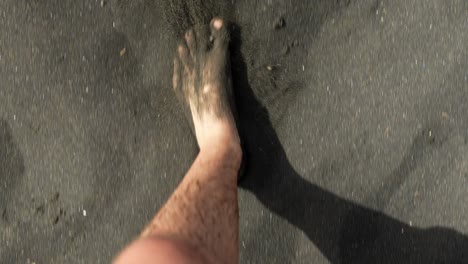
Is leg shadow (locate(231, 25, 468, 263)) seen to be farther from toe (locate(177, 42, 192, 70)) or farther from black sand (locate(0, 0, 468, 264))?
toe (locate(177, 42, 192, 70))

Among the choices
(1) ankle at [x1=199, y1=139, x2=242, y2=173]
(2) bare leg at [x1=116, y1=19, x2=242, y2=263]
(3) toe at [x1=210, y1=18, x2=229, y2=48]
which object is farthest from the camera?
(3) toe at [x1=210, y1=18, x2=229, y2=48]

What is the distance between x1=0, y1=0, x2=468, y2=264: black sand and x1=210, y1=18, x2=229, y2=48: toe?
1.9 inches

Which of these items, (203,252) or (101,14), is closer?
(203,252)

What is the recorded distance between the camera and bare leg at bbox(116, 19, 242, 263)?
1.59 metres

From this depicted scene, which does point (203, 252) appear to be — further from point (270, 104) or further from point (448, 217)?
point (448, 217)

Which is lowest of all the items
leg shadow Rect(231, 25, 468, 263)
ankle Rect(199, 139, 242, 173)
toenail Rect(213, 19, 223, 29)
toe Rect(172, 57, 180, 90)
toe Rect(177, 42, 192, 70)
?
leg shadow Rect(231, 25, 468, 263)

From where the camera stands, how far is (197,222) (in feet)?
5.61

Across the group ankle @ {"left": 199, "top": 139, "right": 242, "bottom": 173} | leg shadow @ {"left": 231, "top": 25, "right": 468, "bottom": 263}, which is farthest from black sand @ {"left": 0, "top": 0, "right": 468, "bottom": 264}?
ankle @ {"left": 199, "top": 139, "right": 242, "bottom": 173}

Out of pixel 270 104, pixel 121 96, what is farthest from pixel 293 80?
pixel 121 96

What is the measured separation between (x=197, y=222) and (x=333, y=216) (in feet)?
2.25

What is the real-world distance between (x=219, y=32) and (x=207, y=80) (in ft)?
0.73

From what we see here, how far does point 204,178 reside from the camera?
6.14 feet

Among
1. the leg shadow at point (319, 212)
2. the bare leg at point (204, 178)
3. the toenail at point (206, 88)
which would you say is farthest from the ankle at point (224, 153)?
the toenail at point (206, 88)

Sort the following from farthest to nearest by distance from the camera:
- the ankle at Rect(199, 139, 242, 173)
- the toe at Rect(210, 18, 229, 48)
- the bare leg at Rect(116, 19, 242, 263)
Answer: the toe at Rect(210, 18, 229, 48)
the ankle at Rect(199, 139, 242, 173)
the bare leg at Rect(116, 19, 242, 263)
